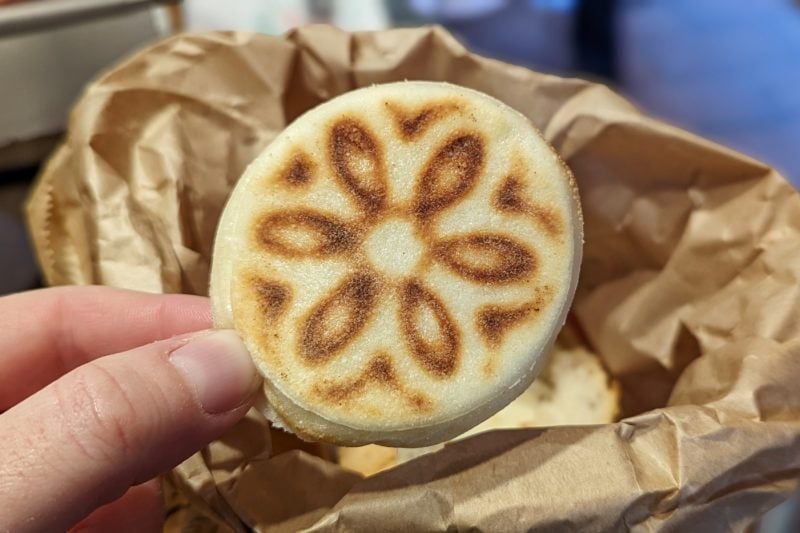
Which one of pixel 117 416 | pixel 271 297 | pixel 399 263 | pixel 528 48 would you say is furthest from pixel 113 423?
pixel 528 48

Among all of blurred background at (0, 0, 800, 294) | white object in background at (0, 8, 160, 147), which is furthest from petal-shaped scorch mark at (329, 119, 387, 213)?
white object in background at (0, 8, 160, 147)

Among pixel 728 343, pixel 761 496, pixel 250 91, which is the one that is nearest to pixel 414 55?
pixel 250 91

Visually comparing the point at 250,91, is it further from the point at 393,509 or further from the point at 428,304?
the point at 393,509

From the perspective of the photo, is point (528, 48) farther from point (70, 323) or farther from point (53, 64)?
point (70, 323)

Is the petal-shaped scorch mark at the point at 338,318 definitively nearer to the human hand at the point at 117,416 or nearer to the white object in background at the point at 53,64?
Answer: the human hand at the point at 117,416

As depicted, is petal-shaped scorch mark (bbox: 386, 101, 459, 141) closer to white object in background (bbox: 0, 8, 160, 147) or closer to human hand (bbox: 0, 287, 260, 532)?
human hand (bbox: 0, 287, 260, 532)

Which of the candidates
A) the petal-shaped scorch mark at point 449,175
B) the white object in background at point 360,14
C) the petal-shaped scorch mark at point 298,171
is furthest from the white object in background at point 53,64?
the petal-shaped scorch mark at point 449,175
